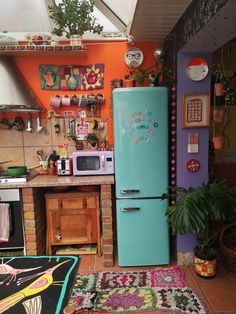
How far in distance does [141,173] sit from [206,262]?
3.29 ft

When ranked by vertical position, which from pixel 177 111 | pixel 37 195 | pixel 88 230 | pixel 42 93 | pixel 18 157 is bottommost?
pixel 88 230

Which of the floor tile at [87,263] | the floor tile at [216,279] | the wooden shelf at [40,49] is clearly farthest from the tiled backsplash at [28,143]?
the floor tile at [216,279]

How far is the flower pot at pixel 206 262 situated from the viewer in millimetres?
2277

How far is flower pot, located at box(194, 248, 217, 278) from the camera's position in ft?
7.47

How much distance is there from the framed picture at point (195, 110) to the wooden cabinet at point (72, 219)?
121cm

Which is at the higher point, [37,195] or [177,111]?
[177,111]

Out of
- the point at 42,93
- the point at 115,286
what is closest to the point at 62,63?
the point at 42,93

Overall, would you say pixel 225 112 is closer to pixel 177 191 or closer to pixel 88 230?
pixel 177 191

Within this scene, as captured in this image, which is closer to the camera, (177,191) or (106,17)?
(177,191)

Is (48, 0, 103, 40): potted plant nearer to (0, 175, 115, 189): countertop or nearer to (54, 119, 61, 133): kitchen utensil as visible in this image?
(54, 119, 61, 133): kitchen utensil

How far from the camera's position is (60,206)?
8.73 feet

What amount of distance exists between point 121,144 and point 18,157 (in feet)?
4.44

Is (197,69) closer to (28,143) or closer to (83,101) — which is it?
(83,101)

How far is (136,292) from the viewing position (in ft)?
7.04
